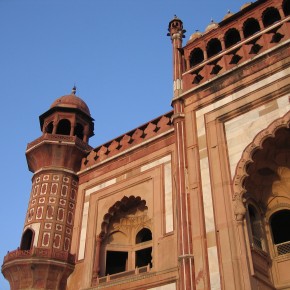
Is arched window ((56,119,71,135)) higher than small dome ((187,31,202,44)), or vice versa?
small dome ((187,31,202,44))

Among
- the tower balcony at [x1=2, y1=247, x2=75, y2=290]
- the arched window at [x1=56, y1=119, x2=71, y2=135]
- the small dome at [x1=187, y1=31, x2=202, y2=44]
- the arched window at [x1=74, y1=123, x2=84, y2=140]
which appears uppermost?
the small dome at [x1=187, y1=31, x2=202, y2=44]

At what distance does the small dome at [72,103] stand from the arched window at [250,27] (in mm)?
7819

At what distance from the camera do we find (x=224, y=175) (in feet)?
36.2

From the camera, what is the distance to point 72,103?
18.3 m

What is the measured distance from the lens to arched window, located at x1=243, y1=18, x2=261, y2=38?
1342 centimetres

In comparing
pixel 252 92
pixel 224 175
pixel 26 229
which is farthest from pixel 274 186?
pixel 26 229

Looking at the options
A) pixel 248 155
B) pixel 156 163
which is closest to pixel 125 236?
pixel 156 163

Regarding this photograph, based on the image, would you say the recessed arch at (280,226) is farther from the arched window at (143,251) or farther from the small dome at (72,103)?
the small dome at (72,103)

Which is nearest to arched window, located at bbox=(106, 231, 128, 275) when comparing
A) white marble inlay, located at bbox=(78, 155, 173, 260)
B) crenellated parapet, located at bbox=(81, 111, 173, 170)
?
white marble inlay, located at bbox=(78, 155, 173, 260)

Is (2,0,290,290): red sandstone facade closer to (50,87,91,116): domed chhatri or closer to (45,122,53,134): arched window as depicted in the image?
(45,122,53,134): arched window

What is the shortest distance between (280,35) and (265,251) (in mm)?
6030

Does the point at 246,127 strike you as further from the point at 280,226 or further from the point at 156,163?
the point at 156,163

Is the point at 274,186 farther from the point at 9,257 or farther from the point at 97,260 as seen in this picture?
the point at 9,257

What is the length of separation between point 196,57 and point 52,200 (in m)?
7.22
